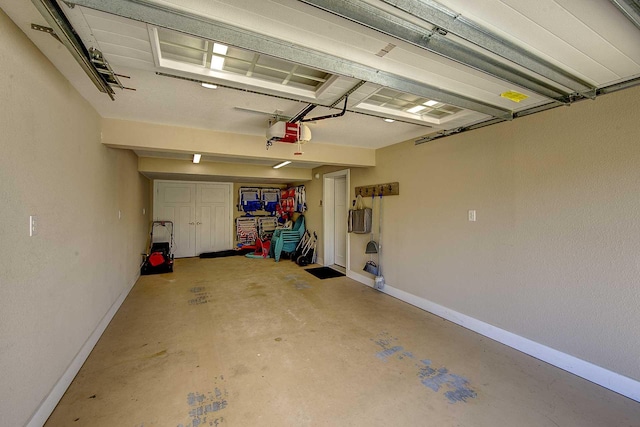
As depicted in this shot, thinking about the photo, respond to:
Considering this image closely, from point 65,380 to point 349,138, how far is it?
3.72 metres

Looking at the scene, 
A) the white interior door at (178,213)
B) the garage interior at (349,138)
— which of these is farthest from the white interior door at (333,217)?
the white interior door at (178,213)

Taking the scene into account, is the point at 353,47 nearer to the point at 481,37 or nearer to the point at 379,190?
the point at 481,37

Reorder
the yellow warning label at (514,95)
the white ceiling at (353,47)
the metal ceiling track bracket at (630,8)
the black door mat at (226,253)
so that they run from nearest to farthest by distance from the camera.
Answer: the metal ceiling track bracket at (630,8) < the white ceiling at (353,47) < the yellow warning label at (514,95) < the black door mat at (226,253)

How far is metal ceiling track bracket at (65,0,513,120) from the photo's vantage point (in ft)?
3.76

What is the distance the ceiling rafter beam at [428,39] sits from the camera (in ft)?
3.81

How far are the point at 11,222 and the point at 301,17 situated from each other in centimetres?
186

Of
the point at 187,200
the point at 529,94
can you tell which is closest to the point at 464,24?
the point at 529,94

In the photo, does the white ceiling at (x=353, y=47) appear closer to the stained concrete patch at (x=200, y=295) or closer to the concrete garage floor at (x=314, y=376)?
the concrete garage floor at (x=314, y=376)

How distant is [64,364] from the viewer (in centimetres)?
199

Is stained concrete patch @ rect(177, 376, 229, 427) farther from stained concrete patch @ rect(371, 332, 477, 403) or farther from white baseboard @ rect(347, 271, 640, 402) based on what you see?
white baseboard @ rect(347, 271, 640, 402)

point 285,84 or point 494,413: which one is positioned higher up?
point 285,84

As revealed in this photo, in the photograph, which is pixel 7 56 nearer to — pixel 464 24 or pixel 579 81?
pixel 464 24

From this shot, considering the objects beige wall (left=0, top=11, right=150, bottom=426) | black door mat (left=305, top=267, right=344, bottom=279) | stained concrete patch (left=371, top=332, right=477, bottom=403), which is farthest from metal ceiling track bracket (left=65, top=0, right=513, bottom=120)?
black door mat (left=305, top=267, right=344, bottom=279)

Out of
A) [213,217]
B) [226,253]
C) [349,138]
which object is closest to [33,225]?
[349,138]
